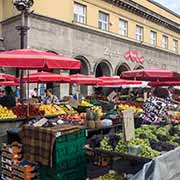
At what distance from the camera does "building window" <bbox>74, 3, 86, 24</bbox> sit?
26.5m

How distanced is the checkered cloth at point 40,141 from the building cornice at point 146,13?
25.1 meters

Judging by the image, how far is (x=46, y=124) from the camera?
643 cm

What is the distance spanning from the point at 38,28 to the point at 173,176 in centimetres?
1910

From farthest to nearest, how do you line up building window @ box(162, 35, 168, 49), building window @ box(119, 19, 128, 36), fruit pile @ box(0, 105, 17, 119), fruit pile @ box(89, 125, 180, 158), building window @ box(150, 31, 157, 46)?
1. building window @ box(162, 35, 168, 49)
2. building window @ box(150, 31, 157, 46)
3. building window @ box(119, 19, 128, 36)
4. fruit pile @ box(0, 105, 17, 119)
5. fruit pile @ box(89, 125, 180, 158)

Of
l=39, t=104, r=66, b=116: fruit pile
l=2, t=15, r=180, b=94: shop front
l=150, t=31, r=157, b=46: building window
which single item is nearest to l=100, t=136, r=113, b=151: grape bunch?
l=39, t=104, r=66, b=116: fruit pile

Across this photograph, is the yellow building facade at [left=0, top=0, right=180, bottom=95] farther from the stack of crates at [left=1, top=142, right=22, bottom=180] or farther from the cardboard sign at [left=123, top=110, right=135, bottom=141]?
the cardboard sign at [left=123, top=110, right=135, bottom=141]

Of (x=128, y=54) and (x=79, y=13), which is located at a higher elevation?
(x=79, y=13)

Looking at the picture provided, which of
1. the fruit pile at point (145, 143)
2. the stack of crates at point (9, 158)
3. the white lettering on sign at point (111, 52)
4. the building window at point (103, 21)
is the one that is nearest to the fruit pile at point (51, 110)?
the stack of crates at point (9, 158)

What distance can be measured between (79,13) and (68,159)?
22.4 m

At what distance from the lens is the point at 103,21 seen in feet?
97.2

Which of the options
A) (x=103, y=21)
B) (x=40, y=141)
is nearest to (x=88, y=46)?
(x=103, y=21)

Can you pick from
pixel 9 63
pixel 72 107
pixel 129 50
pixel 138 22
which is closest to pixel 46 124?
pixel 9 63

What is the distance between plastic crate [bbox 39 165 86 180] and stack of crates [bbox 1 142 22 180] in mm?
714

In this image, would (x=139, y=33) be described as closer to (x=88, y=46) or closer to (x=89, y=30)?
(x=89, y=30)
